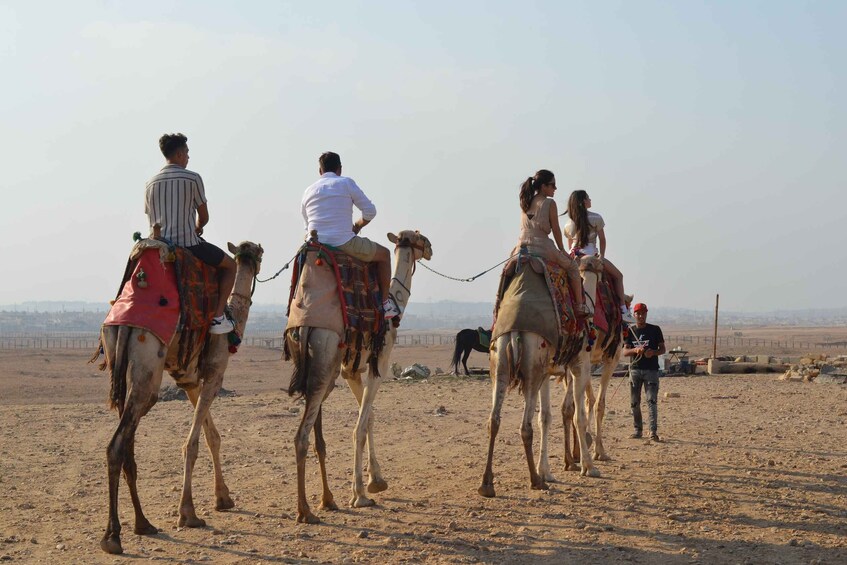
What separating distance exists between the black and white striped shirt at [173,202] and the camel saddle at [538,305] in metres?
3.80

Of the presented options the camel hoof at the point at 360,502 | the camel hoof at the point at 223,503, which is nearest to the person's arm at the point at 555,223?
the camel hoof at the point at 360,502

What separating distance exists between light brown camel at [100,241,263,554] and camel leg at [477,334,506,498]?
2806 millimetres

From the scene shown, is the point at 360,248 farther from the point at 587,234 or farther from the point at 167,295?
the point at 587,234

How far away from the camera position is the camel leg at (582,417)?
12.6 metres

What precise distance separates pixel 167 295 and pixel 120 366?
2.62ft

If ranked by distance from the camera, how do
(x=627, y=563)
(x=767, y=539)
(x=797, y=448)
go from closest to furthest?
(x=627, y=563)
(x=767, y=539)
(x=797, y=448)

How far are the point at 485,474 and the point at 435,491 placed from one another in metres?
0.75

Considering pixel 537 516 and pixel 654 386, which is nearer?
pixel 537 516

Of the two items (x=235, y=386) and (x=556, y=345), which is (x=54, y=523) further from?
(x=235, y=386)

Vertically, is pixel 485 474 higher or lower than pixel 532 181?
lower

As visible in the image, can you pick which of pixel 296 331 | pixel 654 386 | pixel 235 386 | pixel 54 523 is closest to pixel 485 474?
pixel 296 331

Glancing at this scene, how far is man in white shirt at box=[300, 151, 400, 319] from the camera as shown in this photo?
1053cm

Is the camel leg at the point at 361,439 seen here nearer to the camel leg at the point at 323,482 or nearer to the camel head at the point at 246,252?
the camel leg at the point at 323,482

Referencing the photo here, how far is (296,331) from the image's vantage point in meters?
10.1
